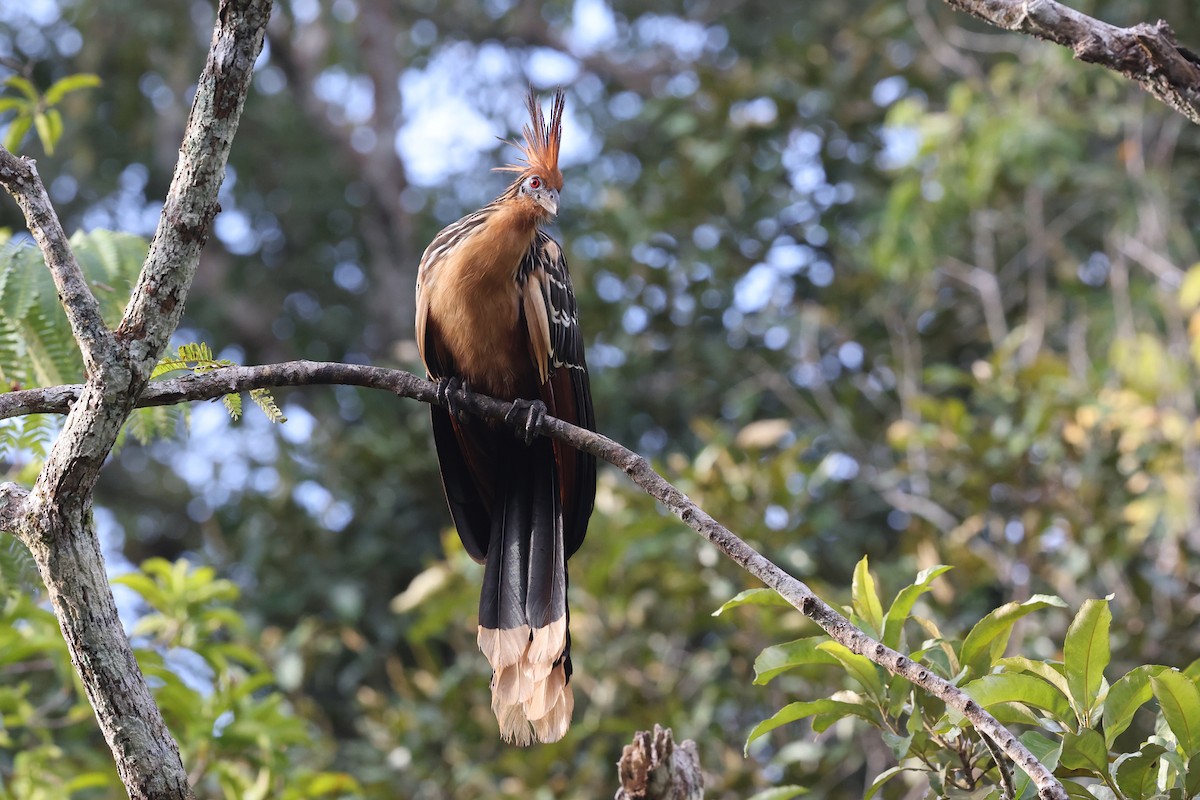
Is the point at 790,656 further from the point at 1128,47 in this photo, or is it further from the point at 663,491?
the point at 1128,47

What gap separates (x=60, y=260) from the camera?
2.01 metres

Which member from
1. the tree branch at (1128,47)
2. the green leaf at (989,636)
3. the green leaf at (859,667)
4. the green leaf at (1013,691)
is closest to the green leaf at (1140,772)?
the green leaf at (1013,691)

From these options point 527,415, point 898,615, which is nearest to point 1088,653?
point 898,615

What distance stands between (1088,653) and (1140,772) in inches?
8.0

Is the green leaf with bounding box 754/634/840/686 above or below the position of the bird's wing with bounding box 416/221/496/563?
below

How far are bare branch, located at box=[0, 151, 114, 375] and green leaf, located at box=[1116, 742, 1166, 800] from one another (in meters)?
1.76

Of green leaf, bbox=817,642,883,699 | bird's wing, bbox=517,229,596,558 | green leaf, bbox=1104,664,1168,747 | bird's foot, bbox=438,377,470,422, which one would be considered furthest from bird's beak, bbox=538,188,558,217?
green leaf, bbox=1104,664,1168,747

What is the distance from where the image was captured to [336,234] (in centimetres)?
863

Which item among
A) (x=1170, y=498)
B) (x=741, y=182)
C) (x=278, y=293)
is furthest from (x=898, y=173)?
(x=278, y=293)

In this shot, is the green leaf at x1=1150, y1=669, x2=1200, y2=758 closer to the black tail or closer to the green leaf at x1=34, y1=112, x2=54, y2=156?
the black tail

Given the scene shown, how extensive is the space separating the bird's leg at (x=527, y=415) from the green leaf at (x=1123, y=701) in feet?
4.73

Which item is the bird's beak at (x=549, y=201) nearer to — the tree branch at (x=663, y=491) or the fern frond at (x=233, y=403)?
the tree branch at (x=663, y=491)

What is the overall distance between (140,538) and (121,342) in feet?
19.0

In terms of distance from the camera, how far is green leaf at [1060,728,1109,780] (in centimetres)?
190
